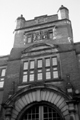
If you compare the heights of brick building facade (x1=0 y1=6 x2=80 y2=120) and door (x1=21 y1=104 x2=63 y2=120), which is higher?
brick building facade (x1=0 y1=6 x2=80 y2=120)

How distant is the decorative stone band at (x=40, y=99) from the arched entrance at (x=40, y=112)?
12.0 inches

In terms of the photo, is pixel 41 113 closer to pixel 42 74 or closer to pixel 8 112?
pixel 8 112

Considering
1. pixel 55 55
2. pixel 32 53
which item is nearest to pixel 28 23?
pixel 32 53

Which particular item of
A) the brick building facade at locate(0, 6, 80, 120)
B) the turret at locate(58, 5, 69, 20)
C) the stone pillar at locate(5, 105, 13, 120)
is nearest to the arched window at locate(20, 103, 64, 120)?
the brick building facade at locate(0, 6, 80, 120)

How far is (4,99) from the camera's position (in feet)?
39.4

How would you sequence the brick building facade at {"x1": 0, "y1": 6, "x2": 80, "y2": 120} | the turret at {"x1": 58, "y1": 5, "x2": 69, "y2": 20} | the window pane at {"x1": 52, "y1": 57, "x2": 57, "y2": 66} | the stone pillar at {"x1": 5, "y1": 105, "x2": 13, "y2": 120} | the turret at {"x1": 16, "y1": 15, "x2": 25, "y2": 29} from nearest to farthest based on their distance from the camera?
1. the brick building facade at {"x1": 0, "y1": 6, "x2": 80, "y2": 120}
2. the stone pillar at {"x1": 5, "y1": 105, "x2": 13, "y2": 120}
3. the window pane at {"x1": 52, "y1": 57, "x2": 57, "y2": 66}
4. the turret at {"x1": 58, "y1": 5, "x2": 69, "y2": 20}
5. the turret at {"x1": 16, "y1": 15, "x2": 25, "y2": 29}

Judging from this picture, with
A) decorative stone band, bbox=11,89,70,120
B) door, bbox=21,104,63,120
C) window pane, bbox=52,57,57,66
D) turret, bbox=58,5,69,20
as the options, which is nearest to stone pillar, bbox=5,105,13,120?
decorative stone band, bbox=11,89,70,120

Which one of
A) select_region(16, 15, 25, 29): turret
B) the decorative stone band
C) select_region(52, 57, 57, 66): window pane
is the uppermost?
select_region(16, 15, 25, 29): turret

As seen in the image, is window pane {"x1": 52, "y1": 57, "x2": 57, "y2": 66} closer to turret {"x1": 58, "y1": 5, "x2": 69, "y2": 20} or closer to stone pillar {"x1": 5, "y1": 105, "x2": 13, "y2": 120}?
stone pillar {"x1": 5, "y1": 105, "x2": 13, "y2": 120}

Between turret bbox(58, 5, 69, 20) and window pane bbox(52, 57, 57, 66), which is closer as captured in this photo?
window pane bbox(52, 57, 57, 66)

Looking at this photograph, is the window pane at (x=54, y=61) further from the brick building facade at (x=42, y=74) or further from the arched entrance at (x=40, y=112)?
the arched entrance at (x=40, y=112)

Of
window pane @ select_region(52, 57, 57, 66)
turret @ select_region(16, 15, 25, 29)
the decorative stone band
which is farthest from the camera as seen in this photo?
turret @ select_region(16, 15, 25, 29)

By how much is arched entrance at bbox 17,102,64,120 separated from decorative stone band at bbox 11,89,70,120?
1.00ft

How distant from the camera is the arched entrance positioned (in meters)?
10.4
